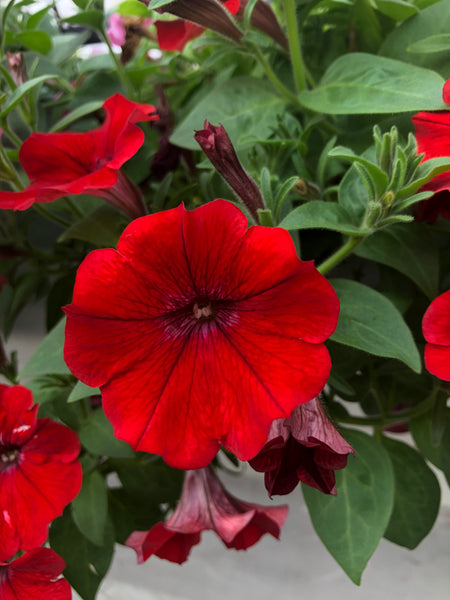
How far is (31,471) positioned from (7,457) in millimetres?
40

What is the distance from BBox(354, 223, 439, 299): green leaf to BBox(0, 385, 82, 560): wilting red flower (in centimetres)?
25

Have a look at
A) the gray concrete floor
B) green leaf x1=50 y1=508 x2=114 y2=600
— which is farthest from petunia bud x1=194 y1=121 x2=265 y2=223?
the gray concrete floor

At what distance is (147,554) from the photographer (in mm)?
402

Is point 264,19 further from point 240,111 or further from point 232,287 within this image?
point 232,287

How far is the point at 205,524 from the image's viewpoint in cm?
41

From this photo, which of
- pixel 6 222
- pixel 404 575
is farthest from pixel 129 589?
pixel 6 222

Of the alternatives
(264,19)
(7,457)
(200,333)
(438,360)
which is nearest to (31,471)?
(7,457)

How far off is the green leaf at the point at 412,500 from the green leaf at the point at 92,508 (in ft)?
0.75

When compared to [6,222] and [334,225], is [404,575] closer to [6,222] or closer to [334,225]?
[334,225]

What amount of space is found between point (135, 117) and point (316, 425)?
24 cm

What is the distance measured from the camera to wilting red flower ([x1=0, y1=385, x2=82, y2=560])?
1.21 feet

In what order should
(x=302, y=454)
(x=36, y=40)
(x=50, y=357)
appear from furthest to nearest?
(x=36, y=40), (x=50, y=357), (x=302, y=454)

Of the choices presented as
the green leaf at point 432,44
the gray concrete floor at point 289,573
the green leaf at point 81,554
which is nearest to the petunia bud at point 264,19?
the green leaf at point 432,44

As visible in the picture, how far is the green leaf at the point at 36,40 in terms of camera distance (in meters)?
0.53
